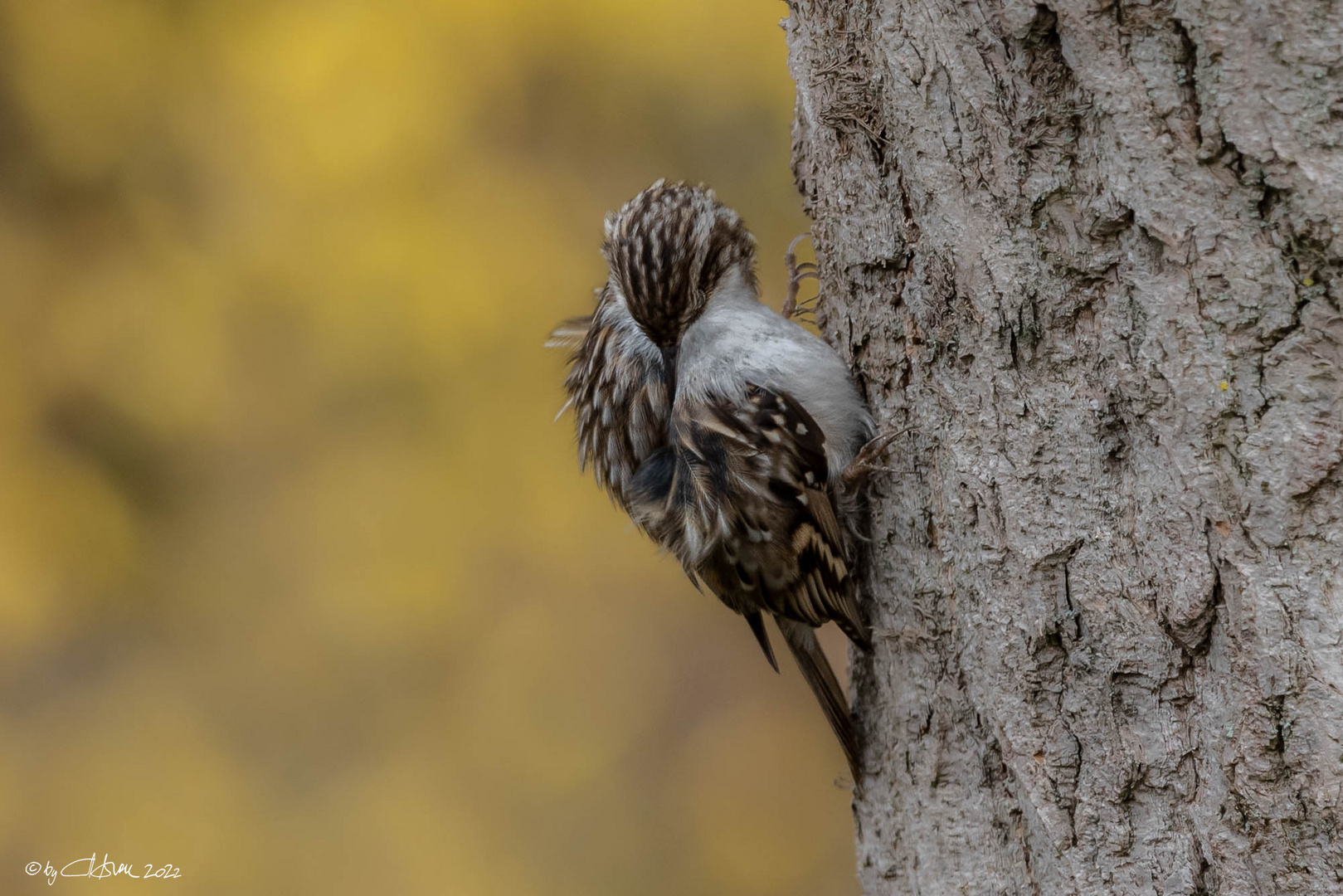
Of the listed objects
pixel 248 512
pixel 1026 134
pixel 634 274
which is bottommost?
pixel 248 512

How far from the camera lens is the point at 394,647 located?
497 centimetres

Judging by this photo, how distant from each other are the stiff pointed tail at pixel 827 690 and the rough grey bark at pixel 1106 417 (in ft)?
0.68

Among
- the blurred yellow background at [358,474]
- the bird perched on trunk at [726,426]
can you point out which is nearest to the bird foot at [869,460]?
the bird perched on trunk at [726,426]

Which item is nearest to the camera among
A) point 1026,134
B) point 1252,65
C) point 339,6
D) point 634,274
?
point 1252,65

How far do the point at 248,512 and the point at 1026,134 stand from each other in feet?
14.0

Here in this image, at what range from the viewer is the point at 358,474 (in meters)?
4.96

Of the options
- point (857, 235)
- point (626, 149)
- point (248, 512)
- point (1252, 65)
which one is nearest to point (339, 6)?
point (626, 149)

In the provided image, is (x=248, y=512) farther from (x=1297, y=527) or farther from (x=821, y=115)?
(x=1297, y=527)

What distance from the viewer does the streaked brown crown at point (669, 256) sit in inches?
87.0

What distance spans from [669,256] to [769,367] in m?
0.30

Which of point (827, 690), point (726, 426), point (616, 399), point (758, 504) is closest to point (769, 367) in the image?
point (726, 426)

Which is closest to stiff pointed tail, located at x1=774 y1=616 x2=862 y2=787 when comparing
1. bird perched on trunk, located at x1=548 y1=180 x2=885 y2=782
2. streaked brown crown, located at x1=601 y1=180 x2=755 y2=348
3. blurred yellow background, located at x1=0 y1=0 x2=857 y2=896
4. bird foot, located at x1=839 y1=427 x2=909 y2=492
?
bird perched on trunk, located at x1=548 y1=180 x2=885 y2=782

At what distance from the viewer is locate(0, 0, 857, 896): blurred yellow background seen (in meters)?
4.71

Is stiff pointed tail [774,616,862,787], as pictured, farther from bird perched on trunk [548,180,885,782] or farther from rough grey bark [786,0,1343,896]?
rough grey bark [786,0,1343,896]
